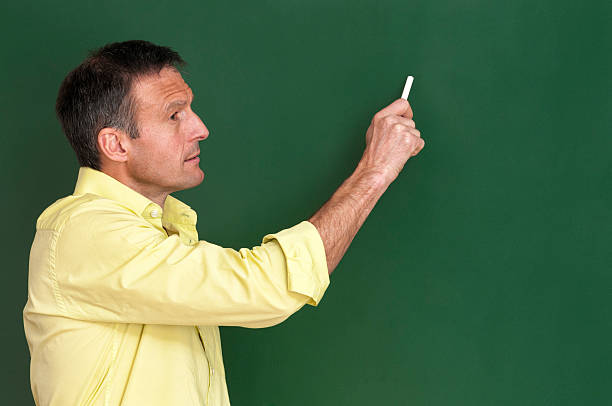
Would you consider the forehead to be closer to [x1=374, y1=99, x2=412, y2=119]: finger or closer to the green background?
the green background

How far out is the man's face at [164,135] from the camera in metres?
1.39

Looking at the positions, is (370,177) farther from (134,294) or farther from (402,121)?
(134,294)

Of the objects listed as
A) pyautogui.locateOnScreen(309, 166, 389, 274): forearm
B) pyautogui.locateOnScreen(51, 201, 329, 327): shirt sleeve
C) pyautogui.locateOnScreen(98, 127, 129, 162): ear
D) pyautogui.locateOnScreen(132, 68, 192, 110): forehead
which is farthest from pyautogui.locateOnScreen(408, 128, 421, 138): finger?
pyautogui.locateOnScreen(98, 127, 129, 162): ear

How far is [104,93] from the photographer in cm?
138

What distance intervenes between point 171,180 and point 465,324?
71cm

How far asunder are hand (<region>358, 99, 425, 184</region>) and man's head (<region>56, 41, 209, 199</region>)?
36cm

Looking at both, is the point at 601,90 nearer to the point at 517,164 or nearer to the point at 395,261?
the point at 517,164

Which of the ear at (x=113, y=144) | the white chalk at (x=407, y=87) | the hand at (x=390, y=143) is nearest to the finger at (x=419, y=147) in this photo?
the hand at (x=390, y=143)

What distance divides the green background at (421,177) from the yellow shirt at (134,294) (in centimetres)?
34

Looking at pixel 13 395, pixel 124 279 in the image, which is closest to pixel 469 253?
pixel 124 279

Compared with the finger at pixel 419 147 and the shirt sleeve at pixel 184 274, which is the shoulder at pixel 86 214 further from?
the finger at pixel 419 147

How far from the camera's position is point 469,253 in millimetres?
1478

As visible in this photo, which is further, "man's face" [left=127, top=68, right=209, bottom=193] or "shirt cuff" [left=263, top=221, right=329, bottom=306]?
"man's face" [left=127, top=68, right=209, bottom=193]

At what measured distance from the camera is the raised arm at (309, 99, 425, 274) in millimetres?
1250
